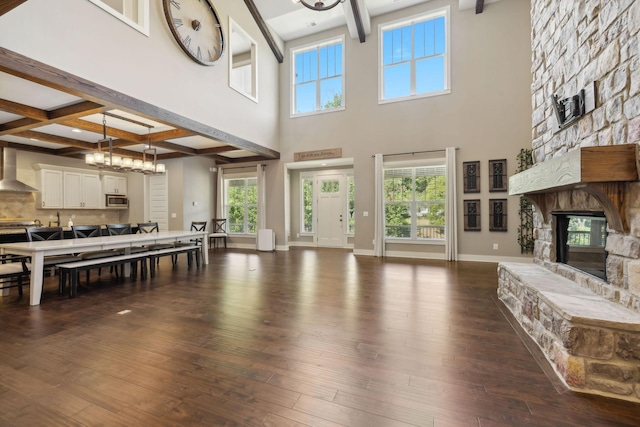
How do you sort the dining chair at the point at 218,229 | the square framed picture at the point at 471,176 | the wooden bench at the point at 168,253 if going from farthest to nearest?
the dining chair at the point at 218,229, the square framed picture at the point at 471,176, the wooden bench at the point at 168,253

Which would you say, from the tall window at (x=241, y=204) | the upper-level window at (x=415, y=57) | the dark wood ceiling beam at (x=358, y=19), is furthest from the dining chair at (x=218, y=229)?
the dark wood ceiling beam at (x=358, y=19)

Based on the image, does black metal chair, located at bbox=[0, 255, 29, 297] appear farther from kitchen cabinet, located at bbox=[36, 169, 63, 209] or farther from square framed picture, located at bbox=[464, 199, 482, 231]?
square framed picture, located at bbox=[464, 199, 482, 231]

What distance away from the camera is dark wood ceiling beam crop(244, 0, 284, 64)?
664 centimetres

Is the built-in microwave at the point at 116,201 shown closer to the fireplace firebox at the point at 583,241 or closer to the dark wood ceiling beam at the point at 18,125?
the dark wood ceiling beam at the point at 18,125

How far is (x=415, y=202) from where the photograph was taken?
22.6ft

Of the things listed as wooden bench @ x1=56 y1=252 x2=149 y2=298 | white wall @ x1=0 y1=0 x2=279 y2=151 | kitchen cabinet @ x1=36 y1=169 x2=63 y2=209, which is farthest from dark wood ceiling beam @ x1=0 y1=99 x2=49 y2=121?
kitchen cabinet @ x1=36 y1=169 x2=63 y2=209

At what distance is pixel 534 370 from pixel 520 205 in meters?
4.81

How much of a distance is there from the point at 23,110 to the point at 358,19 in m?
6.53

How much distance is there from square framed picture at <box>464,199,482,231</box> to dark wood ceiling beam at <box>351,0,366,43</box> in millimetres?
4688

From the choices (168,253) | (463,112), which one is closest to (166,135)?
(168,253)

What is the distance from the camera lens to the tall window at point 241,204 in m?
→ 8.92

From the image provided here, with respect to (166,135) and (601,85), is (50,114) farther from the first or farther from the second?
(601,85)

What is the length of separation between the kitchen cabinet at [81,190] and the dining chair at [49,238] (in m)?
3.72

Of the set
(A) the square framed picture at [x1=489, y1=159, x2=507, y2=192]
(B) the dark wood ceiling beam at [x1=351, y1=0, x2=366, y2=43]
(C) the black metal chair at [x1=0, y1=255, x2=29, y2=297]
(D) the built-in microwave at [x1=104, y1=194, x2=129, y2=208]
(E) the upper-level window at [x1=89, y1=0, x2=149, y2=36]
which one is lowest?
(C) the black metal chair at [x1=0, y1=255, x2=29, y2=297]
